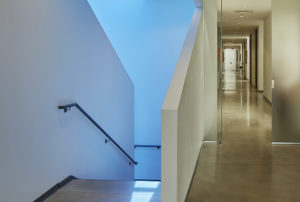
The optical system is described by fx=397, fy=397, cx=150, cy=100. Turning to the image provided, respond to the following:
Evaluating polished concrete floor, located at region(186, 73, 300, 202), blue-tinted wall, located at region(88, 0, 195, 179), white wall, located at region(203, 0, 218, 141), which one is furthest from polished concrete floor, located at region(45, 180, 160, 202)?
blue-tinted wall, located at region(88, 0, 195, 179)

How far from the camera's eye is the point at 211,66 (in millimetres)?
6668

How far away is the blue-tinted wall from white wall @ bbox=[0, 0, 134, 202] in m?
2.47

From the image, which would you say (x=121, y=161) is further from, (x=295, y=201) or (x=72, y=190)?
(x=295, y=201)

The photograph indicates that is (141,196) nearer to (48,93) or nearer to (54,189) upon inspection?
(54,189)

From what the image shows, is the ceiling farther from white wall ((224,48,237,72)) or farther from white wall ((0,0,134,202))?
white wall ((224,48,237,72))

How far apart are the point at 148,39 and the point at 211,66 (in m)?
3.01

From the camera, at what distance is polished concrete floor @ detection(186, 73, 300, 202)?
13.8 ft

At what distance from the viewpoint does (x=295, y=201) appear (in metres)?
4.02

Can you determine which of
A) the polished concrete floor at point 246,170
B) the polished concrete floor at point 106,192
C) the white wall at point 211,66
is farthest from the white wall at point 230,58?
the polished concrete floor at point 106,192

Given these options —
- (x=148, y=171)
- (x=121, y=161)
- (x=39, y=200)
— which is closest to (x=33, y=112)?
(x=39, y=200)

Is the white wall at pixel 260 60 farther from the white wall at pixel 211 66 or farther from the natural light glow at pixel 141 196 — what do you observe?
the natural light glow at pixel 141 196

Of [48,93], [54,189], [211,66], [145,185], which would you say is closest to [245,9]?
[211,66]

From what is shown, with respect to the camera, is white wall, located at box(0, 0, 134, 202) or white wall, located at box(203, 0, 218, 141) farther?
white wall, located at box(203, 0, 218, 141)

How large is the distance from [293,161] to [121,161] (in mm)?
3772
